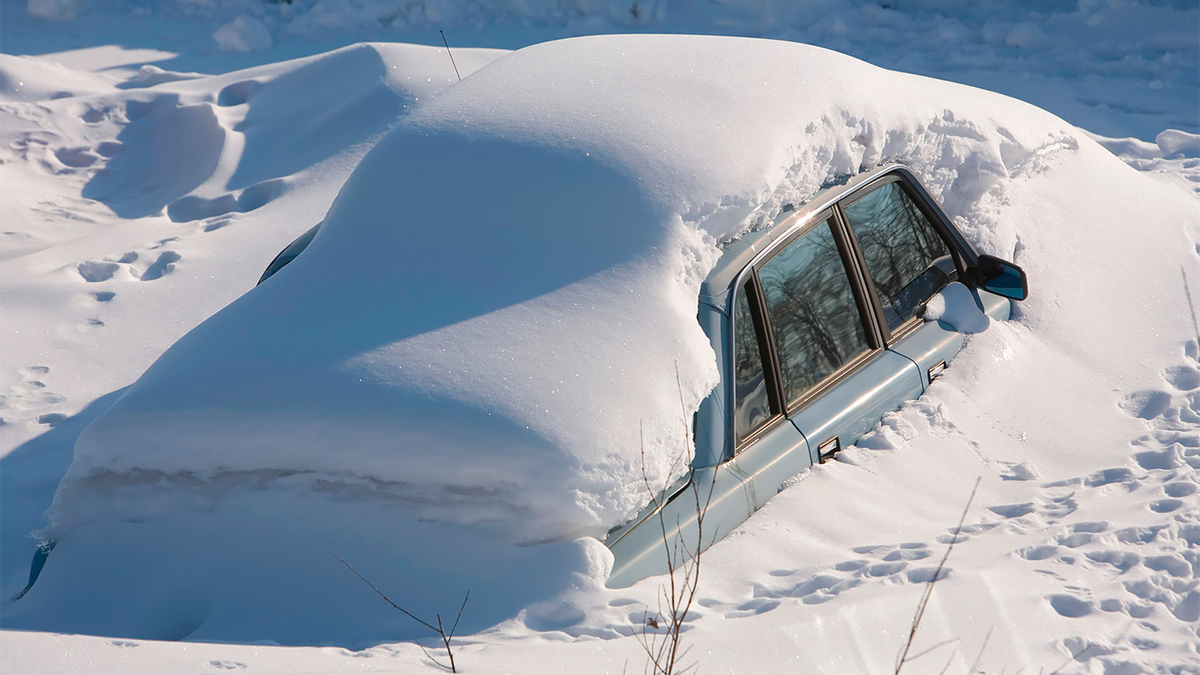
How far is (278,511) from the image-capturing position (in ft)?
7.52

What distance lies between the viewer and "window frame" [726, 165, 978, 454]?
260 centimetres

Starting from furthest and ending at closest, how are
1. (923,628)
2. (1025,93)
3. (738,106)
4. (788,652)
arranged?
1. (1025,93)
2. (738,106)
3. (923,628)
4. (788,652)

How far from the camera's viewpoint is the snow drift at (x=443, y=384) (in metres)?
2.19

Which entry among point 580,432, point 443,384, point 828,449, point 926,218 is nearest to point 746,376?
point 828,449

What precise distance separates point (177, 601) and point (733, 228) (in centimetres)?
182

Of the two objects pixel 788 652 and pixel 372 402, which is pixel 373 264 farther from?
pixel 788 652

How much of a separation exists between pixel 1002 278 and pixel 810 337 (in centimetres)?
113

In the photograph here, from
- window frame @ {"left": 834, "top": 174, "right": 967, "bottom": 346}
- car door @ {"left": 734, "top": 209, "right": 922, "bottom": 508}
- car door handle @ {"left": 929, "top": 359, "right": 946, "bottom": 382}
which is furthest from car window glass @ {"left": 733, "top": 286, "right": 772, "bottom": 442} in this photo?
car door handle @ {"left": 929, "top": 359, "right": 946, "bottom": 382}

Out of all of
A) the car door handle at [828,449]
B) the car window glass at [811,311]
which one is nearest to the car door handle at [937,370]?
the car window glass at [811,311]

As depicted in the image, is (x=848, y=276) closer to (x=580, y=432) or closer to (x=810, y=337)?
(x=810, y=337)

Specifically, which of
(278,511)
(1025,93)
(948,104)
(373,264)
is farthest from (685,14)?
(278,511)

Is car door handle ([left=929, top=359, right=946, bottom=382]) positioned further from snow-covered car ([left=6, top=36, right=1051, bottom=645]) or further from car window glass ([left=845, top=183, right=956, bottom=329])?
car window glass ([left=845, top=183, right=956, bottom=329])

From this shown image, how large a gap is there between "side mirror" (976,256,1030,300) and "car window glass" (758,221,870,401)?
794 mm

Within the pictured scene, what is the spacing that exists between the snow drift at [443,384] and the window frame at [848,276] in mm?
108
